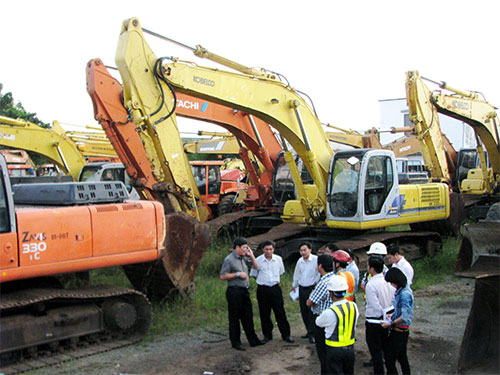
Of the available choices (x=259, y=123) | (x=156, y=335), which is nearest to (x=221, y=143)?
(x=259, y=123)

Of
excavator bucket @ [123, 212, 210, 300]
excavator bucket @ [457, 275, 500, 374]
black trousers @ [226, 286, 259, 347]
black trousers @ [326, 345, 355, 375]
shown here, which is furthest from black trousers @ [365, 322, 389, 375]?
excavator bucket @ [123, 212, 210, 300]

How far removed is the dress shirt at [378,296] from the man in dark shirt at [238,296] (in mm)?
1646

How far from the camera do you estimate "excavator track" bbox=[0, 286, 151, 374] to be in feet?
19.7

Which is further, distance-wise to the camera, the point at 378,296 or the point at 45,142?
the point at 45,142

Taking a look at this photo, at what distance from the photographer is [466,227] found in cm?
970

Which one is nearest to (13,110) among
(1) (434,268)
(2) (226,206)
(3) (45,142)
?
(3) (45,142)

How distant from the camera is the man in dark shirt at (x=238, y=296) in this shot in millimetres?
6746

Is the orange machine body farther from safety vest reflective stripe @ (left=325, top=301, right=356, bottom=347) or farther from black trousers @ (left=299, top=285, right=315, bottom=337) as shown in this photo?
safety vest reflective stripe @ (left=325, top=301, right=356, bottom=347)

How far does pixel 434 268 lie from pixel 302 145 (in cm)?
380

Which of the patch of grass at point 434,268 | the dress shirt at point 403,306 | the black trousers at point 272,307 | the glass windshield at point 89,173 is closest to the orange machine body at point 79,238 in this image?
the black trousers at point 272,307

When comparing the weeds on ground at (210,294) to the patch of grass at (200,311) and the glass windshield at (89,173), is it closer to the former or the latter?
the patch of grass at (200,311)

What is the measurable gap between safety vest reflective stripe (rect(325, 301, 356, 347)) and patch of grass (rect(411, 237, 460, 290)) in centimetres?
543

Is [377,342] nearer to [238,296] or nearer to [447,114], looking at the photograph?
[238,296]

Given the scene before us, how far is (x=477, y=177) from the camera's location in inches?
666
